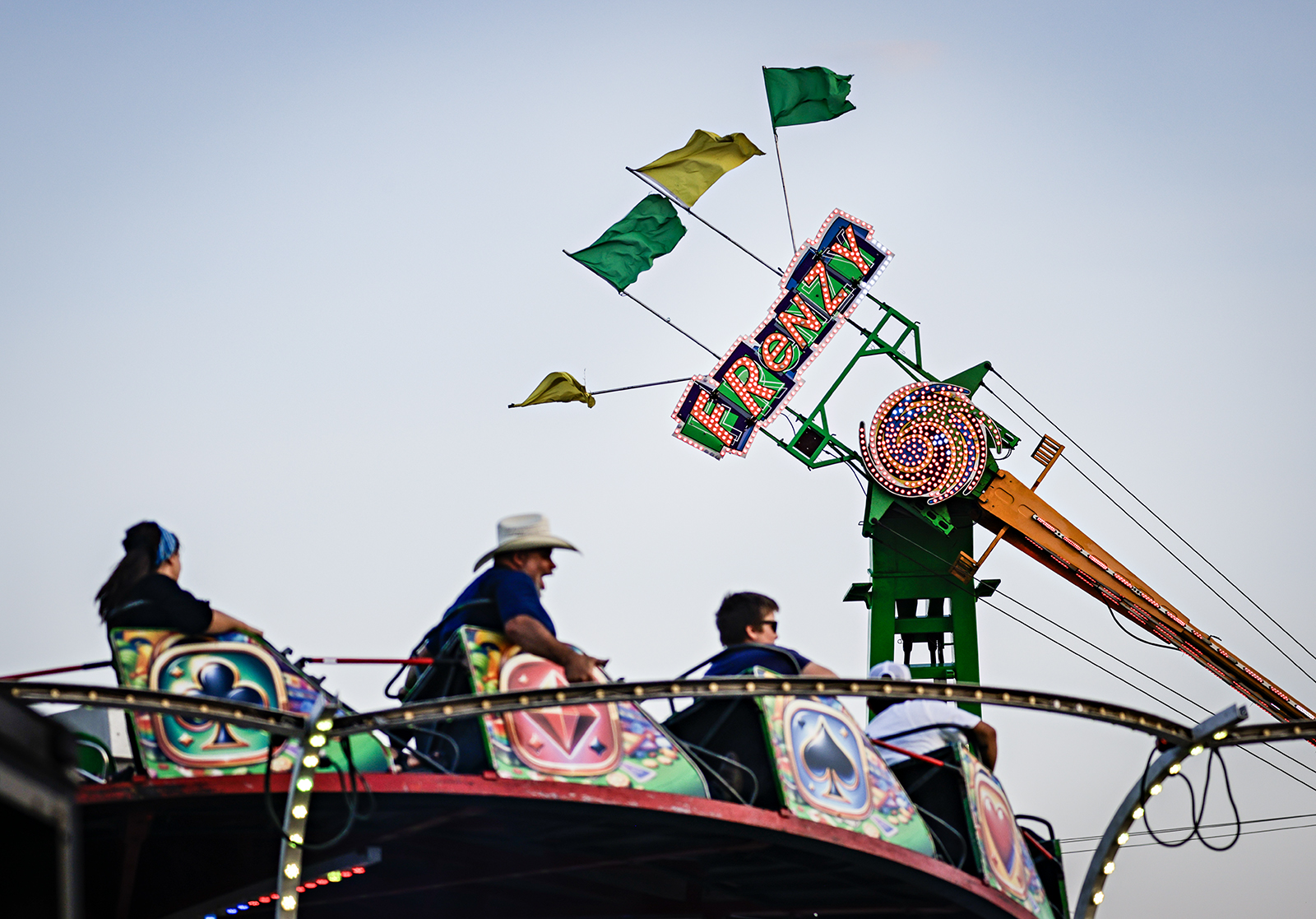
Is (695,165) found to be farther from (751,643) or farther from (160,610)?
(160,610)

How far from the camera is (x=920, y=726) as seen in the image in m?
13.6

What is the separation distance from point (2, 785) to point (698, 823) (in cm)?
842

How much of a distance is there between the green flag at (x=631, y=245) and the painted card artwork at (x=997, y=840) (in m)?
11.4

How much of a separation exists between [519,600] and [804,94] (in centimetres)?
1408

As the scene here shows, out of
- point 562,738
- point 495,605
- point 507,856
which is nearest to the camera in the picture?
point 562,738

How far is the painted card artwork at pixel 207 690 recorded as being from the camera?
35.9 ft

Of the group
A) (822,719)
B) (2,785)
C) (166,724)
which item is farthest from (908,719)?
(2,785)

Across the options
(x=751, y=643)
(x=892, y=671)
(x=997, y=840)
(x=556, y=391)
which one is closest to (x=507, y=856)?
(x=751, y=643)

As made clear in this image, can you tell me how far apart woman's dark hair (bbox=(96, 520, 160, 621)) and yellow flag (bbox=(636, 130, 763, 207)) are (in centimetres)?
1205

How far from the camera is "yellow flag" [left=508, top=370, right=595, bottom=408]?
75.2 ft

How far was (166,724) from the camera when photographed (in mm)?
10961

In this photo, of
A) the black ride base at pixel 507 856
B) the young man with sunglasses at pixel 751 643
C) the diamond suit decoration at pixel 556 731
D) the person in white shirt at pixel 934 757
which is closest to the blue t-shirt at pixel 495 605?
the diamond suit decoration at pixel 556 731

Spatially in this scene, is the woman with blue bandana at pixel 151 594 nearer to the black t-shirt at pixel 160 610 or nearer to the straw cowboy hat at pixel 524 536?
the black t-shirt at pixel 160 610

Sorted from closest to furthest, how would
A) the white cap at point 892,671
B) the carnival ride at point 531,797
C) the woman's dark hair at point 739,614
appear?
the carnival ride at point 531,797 < the woman's dark hair at point 739,614 < the white cap at point 892,671
